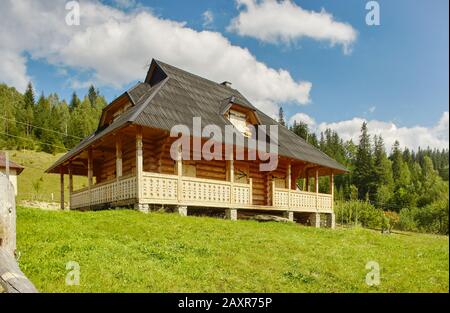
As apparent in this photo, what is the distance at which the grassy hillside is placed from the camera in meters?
44.1

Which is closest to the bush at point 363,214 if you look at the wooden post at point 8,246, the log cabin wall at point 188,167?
the log cabin wall at point 188,167

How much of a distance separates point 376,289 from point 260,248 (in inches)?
144

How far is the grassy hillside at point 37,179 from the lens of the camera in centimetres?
4409

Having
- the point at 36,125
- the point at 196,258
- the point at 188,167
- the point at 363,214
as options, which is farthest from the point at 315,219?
the point at 36,125

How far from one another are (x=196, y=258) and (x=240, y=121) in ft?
47.0

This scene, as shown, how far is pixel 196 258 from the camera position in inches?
362

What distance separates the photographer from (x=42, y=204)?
126 feet

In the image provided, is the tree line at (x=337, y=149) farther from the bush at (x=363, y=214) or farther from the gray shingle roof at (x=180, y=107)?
the gray shingle roof at (x=180, y=107)

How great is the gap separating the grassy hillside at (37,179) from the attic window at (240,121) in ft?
92.0

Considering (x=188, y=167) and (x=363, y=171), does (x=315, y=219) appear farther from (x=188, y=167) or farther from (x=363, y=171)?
(x=363, y=171)

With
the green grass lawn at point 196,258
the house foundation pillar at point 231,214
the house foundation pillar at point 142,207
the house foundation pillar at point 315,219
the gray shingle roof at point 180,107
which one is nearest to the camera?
the green grass lawn at point 196,258

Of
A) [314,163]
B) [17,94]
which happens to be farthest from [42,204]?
[17,94]

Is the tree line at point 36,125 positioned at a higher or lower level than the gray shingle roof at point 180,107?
higher
